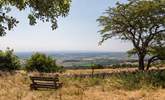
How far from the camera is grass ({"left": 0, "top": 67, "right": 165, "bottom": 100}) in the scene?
20.3 meters

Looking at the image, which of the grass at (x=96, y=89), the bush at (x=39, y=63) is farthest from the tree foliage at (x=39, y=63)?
the grass at (x=96, y=89)

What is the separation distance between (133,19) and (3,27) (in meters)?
40.3

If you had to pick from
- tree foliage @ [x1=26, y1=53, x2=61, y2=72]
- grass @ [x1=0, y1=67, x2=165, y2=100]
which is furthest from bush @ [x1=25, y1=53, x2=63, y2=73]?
grass @ [x1=0, y1=67, x2=165, y2=100]

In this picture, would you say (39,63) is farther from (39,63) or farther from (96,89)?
(96,89)

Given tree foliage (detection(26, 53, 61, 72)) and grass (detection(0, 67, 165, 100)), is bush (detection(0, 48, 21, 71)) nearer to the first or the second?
tree foliage (detection(26, 53, 61, 72))

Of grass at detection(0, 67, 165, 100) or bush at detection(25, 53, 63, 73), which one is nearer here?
grass at detection(0, 67, 165, 100)

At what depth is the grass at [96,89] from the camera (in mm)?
20331

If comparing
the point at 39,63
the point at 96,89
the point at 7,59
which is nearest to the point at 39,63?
the point at 39,63

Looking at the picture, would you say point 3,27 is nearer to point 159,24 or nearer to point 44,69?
point 159,24

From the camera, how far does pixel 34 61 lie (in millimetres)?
66312

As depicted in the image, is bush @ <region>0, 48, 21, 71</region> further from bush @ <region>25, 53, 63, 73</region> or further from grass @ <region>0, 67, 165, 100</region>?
grass @ <region>0, 67, 165, 100</region>

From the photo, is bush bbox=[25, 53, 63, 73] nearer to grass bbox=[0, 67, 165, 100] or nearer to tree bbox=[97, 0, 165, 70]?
tree bbox=[97, 0, 165, 70]

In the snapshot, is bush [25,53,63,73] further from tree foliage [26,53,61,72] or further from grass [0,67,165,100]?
grass [0,67,165,100]

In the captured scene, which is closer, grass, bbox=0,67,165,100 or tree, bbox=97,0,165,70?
grass, bbox=0,67,165,100
